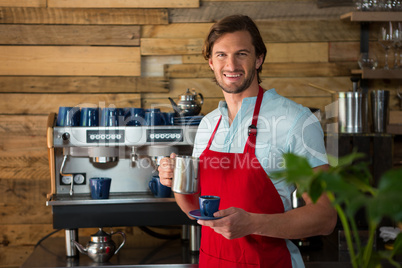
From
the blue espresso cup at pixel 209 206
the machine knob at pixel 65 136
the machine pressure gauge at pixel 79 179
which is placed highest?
the machine knob at pixel 65 136

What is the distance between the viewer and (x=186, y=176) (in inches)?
62.9

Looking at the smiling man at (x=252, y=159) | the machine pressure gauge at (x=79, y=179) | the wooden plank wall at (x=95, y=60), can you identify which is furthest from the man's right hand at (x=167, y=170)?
the wooden plank wall at (x=95, y=60)

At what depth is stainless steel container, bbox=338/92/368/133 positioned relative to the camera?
2.60 meters

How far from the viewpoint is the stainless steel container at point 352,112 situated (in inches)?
103

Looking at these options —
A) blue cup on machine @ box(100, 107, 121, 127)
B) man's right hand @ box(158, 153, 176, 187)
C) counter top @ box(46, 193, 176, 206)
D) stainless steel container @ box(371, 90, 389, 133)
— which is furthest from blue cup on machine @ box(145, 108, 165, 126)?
stainless steel container @ box(371, 90, 389, 133)

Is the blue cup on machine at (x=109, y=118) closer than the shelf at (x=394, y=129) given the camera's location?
Yes

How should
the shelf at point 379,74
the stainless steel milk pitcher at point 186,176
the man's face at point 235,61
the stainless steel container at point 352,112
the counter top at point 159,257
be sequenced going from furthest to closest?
the shelf at point 379,74 → the stainless steel container at point 352,112 → the counter top at point 159,257 → the man's face at point 235,61 → the stainless steel milk pitcher at point 186,176

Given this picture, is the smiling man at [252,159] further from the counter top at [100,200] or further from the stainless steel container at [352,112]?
the stainless steel container at [352,112]

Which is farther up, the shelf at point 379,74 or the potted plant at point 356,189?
the shelf at point 379,74

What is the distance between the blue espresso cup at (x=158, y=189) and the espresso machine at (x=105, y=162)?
33 mm

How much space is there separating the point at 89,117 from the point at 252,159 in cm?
103

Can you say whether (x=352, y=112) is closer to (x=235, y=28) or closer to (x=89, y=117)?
(x=235, y=28)

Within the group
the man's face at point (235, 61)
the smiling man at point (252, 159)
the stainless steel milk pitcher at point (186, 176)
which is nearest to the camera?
the smiling man at point (252, 159)

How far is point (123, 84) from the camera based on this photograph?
2854 millimetres
